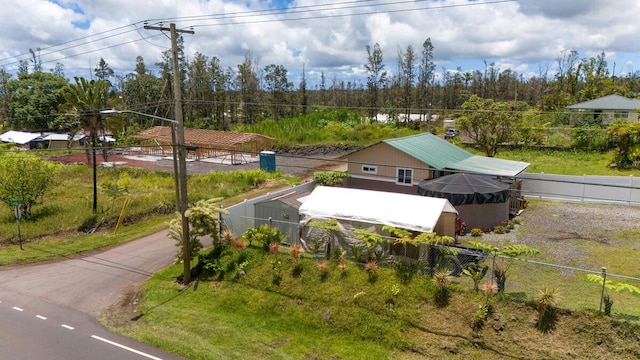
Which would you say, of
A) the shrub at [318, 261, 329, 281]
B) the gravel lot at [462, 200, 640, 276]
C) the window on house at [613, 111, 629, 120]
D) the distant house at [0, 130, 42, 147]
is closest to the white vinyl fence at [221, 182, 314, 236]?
the shrub at [318, 261, 329, 281]

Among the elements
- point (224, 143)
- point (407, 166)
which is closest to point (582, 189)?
point (407, 166)

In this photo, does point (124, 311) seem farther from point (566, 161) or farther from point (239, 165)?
point (566, 161)

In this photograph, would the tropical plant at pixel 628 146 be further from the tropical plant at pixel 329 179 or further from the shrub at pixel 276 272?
the shrub at pixel 276 272

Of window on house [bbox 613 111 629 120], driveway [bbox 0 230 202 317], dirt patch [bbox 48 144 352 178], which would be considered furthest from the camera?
window on house [bbox 613 111 629 120]

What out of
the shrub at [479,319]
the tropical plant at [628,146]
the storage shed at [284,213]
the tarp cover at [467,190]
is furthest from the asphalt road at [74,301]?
the tropical plant at [628,146]

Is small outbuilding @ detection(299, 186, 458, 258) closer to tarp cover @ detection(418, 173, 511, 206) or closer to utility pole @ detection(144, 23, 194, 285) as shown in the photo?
tarp cover @ detection(418, 173, 511, 206)

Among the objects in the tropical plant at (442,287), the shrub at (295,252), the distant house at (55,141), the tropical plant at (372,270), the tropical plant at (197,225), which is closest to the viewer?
the tropical plant at (442,287)
